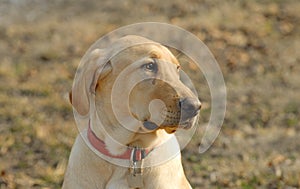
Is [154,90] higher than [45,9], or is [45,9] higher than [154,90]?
[154,90]

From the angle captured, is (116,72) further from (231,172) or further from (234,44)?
(234,44)

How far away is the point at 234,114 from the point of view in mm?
A: 6973

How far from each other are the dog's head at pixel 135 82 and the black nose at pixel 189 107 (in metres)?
0.06

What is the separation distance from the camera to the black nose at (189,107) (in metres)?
3.62

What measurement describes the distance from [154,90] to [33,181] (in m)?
2.11

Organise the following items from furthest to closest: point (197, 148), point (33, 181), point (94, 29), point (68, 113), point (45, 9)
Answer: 1. point (45, 9)
2. point (94, 29)
3. point (68, 113)
4. point (197, 148)
5. point (33, 181)

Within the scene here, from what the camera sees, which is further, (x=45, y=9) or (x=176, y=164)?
(x=45, y=9)

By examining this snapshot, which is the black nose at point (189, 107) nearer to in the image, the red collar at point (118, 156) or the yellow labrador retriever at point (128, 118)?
the yellow labrador retriever at point (128, 118)

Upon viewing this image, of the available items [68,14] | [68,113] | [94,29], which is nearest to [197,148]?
[68,113]

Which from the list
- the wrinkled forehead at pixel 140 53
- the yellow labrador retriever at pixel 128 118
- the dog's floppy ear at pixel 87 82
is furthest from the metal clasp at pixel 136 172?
the wrinkled forehead at pixel 140 53

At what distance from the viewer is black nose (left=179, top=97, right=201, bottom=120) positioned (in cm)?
362

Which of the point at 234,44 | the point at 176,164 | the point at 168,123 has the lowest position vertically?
the point at 234,44

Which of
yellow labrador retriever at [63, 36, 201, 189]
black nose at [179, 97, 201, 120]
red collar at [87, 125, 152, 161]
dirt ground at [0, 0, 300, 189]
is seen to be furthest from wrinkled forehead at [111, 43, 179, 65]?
dirt ground at [0, 0, 300, 189]


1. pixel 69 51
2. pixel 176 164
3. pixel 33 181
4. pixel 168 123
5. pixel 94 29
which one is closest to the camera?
pixel 168 123
